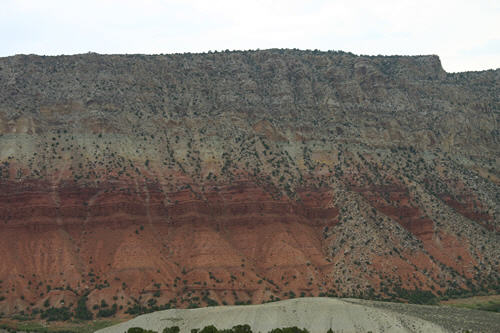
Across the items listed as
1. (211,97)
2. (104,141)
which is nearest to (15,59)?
(104,141)

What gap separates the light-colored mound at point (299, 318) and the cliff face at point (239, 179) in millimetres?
13675

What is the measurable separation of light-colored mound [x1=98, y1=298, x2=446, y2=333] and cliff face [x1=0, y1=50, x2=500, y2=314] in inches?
538

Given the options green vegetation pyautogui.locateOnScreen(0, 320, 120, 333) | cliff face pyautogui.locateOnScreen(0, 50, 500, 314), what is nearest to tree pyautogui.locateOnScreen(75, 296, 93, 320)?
green vegetation pyautogui.locateOnScreen(0, 320, 120, 333)

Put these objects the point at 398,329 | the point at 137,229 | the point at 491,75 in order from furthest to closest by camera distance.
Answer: the point at 491,75
the point at 137,229
the point at 398,329

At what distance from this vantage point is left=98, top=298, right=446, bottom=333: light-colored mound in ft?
178

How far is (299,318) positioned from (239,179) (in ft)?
125

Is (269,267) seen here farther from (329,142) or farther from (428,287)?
(329,142)

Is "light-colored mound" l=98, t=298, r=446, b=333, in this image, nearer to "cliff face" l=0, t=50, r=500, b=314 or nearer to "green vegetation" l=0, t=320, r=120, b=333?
"green vegetation" l=0, t=320, r=120, b=333

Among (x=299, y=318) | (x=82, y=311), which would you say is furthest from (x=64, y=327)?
(x=299, y=318)

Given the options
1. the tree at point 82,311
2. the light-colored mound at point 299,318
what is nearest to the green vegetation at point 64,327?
the tree at point 82,311

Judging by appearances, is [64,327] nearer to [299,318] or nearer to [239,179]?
[299,318]

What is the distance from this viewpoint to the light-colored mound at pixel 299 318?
5434 centimetres

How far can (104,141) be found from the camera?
92.7 m

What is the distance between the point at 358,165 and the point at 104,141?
4487cm
